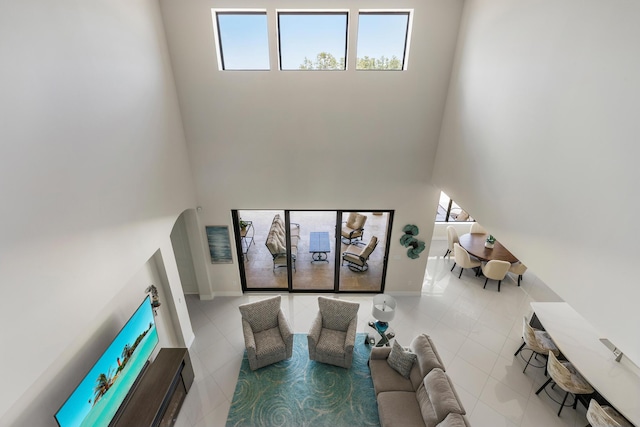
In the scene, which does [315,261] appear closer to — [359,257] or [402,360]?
[359,257]

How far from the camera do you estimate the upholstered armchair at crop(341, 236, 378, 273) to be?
756 centimetres

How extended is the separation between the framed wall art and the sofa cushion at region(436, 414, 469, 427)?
16.7ft

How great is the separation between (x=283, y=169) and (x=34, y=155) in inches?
154

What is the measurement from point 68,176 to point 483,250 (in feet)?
28.1

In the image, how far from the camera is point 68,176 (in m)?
2.79

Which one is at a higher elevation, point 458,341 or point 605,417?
point 605,417

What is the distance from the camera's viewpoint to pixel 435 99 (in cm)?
541

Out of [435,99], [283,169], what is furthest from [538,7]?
[283,169]

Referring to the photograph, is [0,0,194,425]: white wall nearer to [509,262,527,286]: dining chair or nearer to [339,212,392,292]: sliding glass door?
[339,212,392,292]: sliding glass door

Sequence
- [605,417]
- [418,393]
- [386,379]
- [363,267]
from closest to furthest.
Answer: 1. [605,417]
2. [418,393]
3. [386,379]
4. [363,267]

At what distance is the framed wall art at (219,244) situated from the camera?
661cm

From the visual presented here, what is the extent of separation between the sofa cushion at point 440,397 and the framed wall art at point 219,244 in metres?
4.71

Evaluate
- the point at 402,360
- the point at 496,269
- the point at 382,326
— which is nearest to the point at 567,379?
the point at 402,360

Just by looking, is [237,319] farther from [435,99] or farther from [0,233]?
[435,99]
